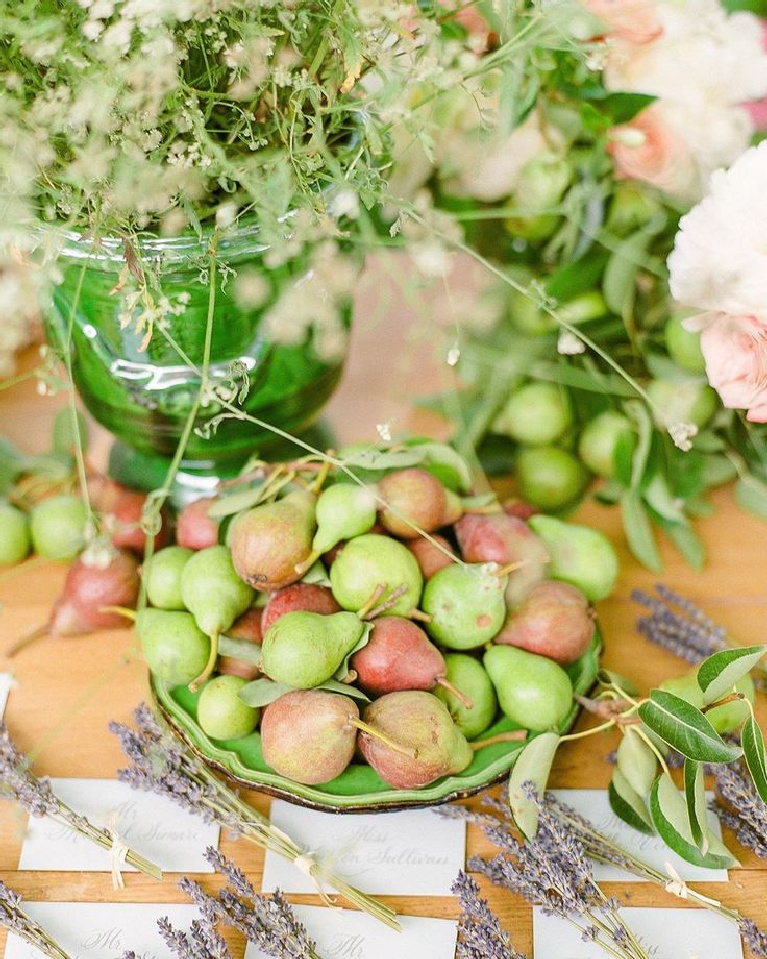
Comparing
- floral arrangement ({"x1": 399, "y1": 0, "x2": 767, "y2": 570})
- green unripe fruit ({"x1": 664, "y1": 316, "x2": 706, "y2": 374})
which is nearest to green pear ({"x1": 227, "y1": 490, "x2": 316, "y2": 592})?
floral arrangement ({"x1": 399, "y1": 0, "x2": 767, "y2": 570})

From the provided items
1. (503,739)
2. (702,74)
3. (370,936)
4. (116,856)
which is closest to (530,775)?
(503,739)

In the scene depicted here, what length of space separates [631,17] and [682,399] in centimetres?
27

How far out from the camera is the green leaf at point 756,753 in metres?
0.56

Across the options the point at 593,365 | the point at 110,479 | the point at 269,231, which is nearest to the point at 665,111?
the point at 593,365

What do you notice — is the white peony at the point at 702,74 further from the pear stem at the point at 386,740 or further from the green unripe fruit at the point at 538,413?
the pear stem at the point at 386,740

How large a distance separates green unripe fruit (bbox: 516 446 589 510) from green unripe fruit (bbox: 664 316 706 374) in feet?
0.39

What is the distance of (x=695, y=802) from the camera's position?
56cm

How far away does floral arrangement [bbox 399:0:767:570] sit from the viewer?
688 mm

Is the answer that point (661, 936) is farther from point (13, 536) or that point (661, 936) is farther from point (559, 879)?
point (13, 536)

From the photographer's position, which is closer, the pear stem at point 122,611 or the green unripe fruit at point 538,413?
the pear stem at point 122,611

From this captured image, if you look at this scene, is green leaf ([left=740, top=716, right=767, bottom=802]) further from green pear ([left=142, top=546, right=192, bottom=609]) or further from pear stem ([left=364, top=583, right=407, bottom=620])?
green pear ([left=142, top=546, right=192, bottom=609])

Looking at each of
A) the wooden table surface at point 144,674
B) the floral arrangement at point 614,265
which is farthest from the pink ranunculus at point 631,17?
the wooden table surface at point 144,674

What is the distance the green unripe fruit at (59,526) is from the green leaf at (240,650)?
0.19 metres

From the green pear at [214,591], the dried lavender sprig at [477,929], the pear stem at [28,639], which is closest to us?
the dried lavender sprig at [477,929]
